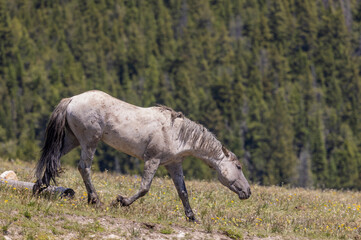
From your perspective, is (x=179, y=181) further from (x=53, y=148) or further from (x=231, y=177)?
(x=53, y=148)

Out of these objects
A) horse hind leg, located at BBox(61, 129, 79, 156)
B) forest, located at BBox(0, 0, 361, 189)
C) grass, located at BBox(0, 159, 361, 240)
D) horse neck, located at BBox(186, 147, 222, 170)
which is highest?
horse hind leg, located at BBox(61, 129, 79, 156)

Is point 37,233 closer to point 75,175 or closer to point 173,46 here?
point 75,175

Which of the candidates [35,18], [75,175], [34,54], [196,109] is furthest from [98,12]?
[75,175]

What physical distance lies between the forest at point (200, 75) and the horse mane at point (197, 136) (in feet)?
374

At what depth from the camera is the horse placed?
12.4 meters

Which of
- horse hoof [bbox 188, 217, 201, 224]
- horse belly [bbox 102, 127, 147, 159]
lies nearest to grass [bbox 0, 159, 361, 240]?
horse hoof [bbox 188, 217, 201, 224]

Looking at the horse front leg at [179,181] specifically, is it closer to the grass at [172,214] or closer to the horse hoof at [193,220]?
the horse hoof at [193,220]

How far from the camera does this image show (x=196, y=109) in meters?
158

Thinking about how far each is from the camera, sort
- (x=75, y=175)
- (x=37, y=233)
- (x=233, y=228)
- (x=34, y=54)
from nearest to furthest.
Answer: (x=37, y=233)
(x=233, y=228)
(x=75, y=175)
(x=34, y=54)

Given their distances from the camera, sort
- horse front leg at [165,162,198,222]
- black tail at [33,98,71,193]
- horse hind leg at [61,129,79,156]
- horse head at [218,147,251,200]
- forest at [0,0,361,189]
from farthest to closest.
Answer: forest at [0,0,361,189] → horse head at [218,147,251,200] → horse front leg at [165,162,198,222] → horse hind leg at [61,129,79,156] → black tail at [33,98,71,193]

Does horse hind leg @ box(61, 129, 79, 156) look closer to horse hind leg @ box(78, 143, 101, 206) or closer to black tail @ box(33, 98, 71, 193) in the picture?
black tail @ box(33, 98, 71, 193)

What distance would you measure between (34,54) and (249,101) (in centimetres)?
6056

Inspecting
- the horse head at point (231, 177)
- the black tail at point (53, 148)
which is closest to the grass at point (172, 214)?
the black tail at point (53, 148)

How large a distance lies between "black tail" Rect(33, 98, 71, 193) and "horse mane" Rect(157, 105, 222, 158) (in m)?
2.12
